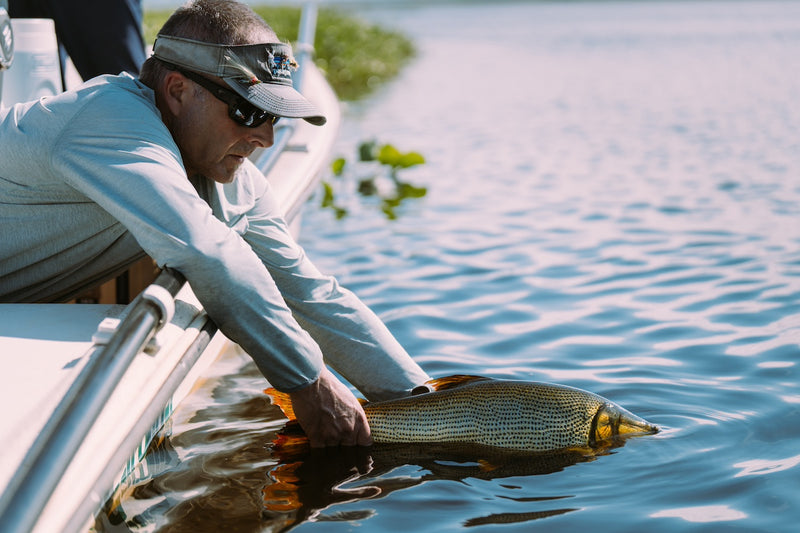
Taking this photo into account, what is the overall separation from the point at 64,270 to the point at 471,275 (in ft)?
11.6

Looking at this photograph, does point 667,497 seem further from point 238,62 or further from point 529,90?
point 529,90

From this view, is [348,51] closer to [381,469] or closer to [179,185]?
[381,469]

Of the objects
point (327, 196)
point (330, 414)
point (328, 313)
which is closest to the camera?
point (330, 414)

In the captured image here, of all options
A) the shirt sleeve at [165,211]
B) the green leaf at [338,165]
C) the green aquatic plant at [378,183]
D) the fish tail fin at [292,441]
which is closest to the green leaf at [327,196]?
the green aquatic plant at [378,183]

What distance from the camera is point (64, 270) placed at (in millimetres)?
3100

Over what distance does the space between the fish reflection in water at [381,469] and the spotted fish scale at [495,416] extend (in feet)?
0.15

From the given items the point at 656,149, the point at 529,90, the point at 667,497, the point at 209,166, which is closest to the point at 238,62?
the point at 209,166

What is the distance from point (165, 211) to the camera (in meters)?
2.59

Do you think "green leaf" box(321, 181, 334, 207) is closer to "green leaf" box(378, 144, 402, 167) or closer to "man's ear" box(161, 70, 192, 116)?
"green leaf" box(378, 144, 402, 167)

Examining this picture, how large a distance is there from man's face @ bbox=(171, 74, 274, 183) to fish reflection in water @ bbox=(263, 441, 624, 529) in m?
0.94

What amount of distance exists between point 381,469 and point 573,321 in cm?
226

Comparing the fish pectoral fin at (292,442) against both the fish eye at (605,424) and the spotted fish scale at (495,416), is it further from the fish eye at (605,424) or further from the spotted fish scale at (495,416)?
the fish eye at (605,424)

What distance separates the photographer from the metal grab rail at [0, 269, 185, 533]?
77.1 inches

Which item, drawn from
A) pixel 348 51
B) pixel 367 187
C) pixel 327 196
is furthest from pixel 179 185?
pixel 348 51
